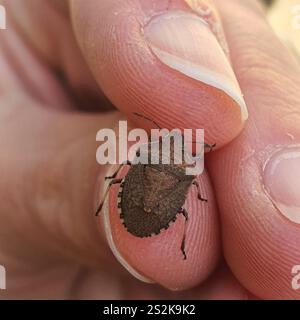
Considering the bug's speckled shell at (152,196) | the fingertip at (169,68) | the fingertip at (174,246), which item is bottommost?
the fingertip at (174,246)

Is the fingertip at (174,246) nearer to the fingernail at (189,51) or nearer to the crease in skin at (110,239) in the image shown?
the crease in skin at (110,239)

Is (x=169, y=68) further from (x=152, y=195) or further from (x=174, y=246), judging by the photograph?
(x=174, y=246)

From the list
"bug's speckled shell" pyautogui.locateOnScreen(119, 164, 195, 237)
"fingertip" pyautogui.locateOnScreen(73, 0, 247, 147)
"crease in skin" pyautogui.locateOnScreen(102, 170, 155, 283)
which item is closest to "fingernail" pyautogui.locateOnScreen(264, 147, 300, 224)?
"fingertip" pyautogui.locateOnScreen(73, 0, 247, 147)

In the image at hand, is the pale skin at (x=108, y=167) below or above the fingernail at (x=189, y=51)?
below

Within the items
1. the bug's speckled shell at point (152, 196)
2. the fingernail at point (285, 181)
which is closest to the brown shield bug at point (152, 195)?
the bug's speckled shell at point (152, 196)

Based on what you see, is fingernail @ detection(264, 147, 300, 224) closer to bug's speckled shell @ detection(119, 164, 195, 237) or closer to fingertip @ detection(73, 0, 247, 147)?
fingertip @ detection(73, 0, 247, 147)
